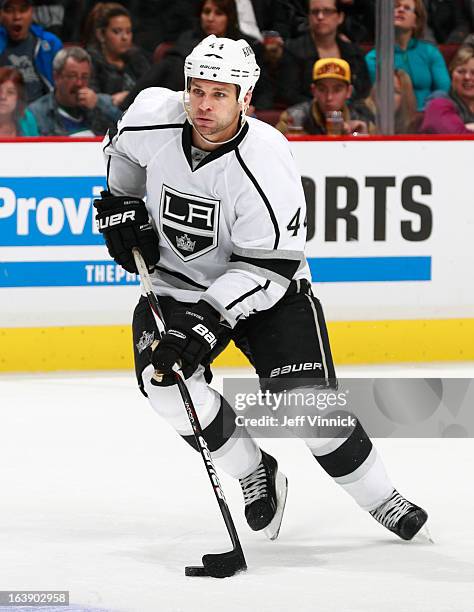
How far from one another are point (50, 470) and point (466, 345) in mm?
2084

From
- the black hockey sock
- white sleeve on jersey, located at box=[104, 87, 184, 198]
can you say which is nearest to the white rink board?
white sleeve on jersey, located at box=[104, 87, 184, 198]

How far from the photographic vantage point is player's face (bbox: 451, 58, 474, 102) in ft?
17.6

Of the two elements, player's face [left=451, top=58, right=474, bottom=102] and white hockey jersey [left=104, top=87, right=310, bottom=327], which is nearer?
white hockey jersey [left=104, top=87, right=310, bottom=327]

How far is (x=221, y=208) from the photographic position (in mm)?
2920

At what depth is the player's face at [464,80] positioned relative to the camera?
5.38 m

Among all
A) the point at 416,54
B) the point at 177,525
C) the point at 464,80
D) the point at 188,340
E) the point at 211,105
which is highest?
the point at 211,105

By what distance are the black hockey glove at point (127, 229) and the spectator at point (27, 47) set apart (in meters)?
1.98

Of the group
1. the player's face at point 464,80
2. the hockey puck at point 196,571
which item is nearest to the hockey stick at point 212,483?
the hockey puck at point 196,571

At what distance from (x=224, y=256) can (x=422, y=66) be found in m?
2.55

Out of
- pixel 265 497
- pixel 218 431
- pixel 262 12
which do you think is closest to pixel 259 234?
pixel 218 431

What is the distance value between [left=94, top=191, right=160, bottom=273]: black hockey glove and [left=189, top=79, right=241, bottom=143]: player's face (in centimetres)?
26

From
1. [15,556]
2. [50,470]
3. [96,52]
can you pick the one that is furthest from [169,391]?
[96,52]

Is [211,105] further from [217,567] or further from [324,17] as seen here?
[324,17]

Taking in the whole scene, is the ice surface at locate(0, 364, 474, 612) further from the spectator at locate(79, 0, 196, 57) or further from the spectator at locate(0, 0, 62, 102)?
the spectator at locate(79, 0, 196, 57)
